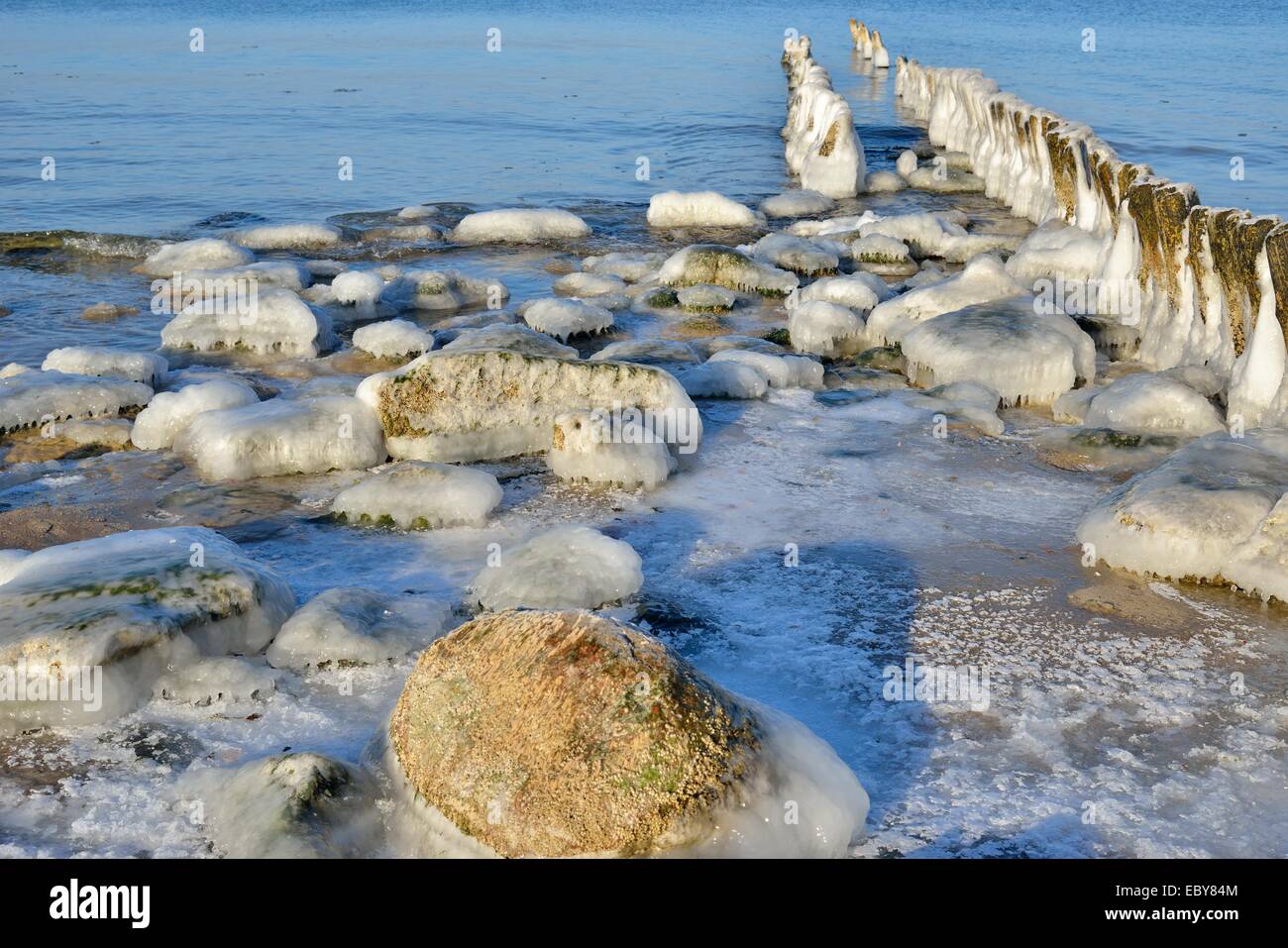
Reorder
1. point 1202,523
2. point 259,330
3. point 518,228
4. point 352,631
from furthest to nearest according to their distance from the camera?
point 518,228 → point 259,330 → point 1202,523 → point 352,631

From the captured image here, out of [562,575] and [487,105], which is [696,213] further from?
[487,105]

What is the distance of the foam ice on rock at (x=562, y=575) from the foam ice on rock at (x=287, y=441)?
5.95ft

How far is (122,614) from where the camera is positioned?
189 inches

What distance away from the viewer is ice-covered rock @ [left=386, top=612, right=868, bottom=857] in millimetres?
3723

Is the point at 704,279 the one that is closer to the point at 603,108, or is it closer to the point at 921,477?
the point at 921,477

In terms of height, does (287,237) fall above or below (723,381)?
above

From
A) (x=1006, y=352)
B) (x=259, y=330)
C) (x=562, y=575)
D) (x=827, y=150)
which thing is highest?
(x=827, y=150)

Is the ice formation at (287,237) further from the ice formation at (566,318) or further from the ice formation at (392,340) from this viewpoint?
the ice formation at (392,340)

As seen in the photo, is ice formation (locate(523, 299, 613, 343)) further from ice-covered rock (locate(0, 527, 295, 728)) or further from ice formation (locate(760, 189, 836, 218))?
ice formation (locate(760, 189, 836, 218))

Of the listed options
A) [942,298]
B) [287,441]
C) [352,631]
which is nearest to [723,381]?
[942,298]

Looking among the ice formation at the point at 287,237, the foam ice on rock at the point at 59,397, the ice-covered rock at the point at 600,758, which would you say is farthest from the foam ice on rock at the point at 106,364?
the ice-covered rock at the point at 600,758

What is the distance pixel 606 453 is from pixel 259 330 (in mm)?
4038

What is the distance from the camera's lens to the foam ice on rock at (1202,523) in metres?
5.58
